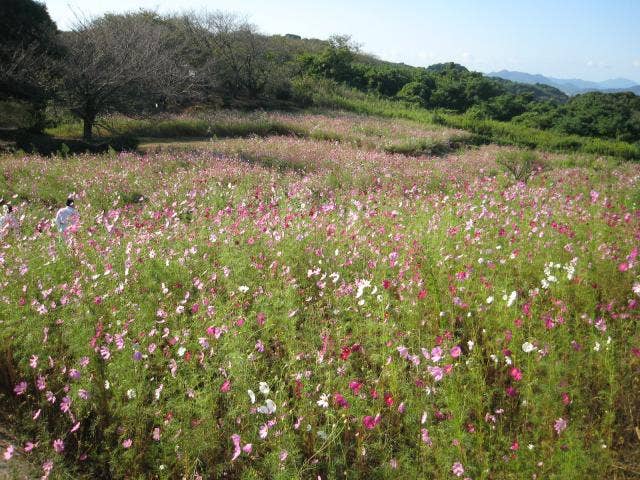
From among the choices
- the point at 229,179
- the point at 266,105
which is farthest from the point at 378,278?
the point at 266,105

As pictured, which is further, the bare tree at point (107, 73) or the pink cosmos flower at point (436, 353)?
the bare tree at point (107, 73)

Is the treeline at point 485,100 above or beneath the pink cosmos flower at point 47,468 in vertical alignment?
above

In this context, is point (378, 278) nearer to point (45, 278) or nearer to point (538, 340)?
point (538, 340)

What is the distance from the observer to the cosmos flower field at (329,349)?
8.61 ft

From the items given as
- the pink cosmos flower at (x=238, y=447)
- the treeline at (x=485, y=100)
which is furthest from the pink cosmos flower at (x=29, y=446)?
the treeline at (x=485, y=100)

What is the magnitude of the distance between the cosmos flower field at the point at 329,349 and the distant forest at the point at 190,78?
1184cm

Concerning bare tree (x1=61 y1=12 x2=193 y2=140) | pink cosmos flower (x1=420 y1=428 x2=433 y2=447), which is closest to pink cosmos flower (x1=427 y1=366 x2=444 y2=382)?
pink cosmos flower (x1=420 y1=428 x2=433 y2=447)

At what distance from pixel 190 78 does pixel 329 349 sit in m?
23.1

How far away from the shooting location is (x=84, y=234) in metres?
5.46

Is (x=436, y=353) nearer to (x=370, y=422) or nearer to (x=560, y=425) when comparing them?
(x=370, y=422)

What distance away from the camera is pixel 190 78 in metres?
23.4

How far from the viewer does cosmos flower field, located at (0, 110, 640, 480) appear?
262 centimetres

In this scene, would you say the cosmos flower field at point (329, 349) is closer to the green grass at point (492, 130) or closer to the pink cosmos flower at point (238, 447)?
the pink cosmos flower at point (238, 447)

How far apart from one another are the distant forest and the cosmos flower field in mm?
11843
